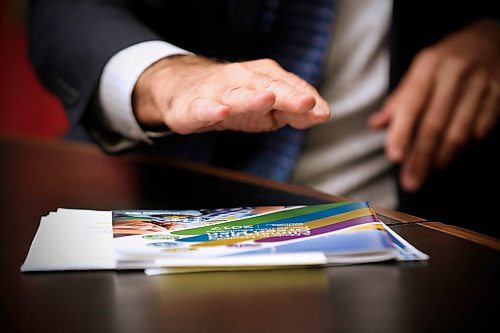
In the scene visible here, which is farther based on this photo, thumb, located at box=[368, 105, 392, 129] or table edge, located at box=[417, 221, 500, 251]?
thumb, located at box=[368, 105, 392, 129]

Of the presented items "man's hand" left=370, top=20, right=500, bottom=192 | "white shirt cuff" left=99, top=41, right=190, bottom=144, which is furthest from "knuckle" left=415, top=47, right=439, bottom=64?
"white shirt cuff" left=99, top=41, right=190, bottom=144

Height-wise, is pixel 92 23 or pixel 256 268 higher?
pixel 92 23

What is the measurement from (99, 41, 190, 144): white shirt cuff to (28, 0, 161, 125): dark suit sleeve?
11 mm

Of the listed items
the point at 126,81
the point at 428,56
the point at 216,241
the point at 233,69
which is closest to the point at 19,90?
the point at 126,81

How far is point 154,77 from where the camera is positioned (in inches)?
22.6

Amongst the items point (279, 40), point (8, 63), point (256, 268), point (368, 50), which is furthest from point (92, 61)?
point (8, 63)

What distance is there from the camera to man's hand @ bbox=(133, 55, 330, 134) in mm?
380

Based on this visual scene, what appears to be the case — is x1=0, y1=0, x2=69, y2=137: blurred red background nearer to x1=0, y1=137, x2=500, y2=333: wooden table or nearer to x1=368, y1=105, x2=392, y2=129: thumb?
x1=368, y1=105, x2=392, y2=129: thumb

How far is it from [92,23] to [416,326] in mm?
553

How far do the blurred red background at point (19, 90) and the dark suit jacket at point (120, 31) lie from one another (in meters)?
0.88

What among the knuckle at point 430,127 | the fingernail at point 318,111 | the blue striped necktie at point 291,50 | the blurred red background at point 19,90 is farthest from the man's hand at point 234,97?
the blurred red background at point 19,90

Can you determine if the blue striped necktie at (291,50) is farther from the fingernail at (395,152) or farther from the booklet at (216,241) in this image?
the booklet at (216,241)

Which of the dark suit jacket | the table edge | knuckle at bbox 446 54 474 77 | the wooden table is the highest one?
the dark suit jacket

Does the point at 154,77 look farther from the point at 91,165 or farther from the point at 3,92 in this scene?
the point at 3,92
